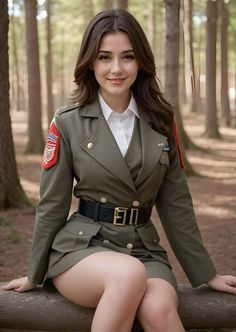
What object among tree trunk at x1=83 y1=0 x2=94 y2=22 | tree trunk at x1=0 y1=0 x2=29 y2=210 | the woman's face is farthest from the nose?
tree trunk at x1=83 y1=0 x2=94 y2=22

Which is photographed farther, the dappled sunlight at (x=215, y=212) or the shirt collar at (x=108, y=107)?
the dappled sunlight at (x=215, y=212)

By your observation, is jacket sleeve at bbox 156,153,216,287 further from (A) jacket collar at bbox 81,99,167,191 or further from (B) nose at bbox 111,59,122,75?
(B) nose at bbox 111,59,122,75

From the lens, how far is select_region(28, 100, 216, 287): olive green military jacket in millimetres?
2463

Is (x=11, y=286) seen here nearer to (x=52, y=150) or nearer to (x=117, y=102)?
(x=52, y=150)

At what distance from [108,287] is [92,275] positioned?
4.6 inches

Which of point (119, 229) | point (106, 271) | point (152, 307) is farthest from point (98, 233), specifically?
point (152, 307)

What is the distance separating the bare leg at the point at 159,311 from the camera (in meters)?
2.13

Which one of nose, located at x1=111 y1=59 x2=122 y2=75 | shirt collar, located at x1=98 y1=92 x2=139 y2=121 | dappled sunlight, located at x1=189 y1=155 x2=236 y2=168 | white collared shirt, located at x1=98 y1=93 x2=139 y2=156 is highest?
nose, located at x1=111 y1=59 x2=122 y2=75

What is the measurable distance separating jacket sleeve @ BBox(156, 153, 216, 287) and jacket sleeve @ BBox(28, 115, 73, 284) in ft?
1.66

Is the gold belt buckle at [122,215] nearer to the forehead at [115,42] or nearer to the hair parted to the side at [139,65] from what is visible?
the hair parted to the side at [139,65]

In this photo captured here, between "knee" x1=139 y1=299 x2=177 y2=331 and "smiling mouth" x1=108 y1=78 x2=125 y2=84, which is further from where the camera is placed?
"smiling mouth" x1=108 y1=78 x2=125 y2=84

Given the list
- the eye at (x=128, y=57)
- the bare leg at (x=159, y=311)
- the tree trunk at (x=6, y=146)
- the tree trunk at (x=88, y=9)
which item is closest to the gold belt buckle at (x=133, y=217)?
the bare leg at (x=159, y=311)

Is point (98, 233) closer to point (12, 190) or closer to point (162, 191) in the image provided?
point (162, 191)

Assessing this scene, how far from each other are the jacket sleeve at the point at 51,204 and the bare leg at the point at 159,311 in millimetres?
546
